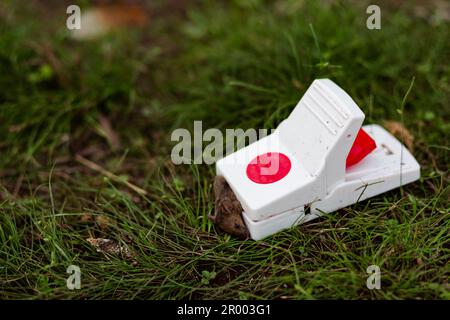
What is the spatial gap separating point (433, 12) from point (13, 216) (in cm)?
212

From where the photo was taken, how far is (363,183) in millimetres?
1749

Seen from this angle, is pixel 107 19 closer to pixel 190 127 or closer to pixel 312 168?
pixel 190 127

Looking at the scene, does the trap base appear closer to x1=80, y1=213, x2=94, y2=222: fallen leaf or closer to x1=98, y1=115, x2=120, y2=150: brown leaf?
x1=80, y1=213, x2=94, y2=222: fallen leaf

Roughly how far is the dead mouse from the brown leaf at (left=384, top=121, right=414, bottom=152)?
2.43ft

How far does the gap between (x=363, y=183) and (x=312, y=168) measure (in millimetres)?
212

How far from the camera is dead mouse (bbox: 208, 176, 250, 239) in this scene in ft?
5.60

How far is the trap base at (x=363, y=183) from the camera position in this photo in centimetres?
169
